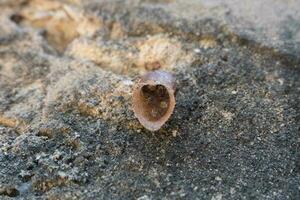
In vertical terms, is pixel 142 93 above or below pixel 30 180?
above

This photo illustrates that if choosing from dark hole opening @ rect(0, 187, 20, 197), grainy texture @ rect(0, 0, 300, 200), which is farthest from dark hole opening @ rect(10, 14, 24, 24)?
dark hole opening @ rect(0, 187, 20, 197)

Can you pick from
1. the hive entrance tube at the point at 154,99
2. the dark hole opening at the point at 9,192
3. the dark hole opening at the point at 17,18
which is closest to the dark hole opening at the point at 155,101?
the hive entrance tube at the point at 154,99

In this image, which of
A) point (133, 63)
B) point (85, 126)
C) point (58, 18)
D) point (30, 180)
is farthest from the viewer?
point (58, 18)

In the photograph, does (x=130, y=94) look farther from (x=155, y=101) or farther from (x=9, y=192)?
(x=9, y=192)

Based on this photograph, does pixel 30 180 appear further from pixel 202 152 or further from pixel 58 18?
pixel 58 18

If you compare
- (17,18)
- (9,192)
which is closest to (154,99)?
(9,192)

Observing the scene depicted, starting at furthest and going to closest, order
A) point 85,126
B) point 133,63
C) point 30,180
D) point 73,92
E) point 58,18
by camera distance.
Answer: point 58,18 < point 133,63 < point 73,92 < point 85,126 < point 30,180

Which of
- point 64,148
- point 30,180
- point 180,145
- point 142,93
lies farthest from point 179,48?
point 30,180
